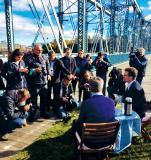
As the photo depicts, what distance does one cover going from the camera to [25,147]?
659 centimetres

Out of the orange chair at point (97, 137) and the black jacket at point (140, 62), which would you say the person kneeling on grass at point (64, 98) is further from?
the orange chair at point (97, 137)

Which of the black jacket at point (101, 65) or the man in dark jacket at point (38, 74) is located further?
the black jacket at point (101, 65)

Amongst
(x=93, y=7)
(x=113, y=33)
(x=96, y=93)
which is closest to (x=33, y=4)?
(x=96, y=93)

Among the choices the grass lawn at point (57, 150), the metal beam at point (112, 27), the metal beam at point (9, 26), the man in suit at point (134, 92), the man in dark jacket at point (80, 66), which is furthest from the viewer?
the metal beam at point (112, 27)

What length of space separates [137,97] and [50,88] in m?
3.68

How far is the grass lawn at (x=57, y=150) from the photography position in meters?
6.06

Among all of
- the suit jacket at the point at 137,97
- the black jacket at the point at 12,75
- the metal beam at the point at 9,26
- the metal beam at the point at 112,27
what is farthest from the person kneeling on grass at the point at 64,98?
the metal beam at the point at 112,27

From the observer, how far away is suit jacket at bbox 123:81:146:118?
630 cm

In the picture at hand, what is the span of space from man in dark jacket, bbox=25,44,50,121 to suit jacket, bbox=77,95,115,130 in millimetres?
3568

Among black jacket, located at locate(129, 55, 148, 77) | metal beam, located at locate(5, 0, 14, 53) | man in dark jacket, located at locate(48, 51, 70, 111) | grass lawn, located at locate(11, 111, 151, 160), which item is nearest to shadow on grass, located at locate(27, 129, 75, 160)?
grass lawn, located at locate(11, 111, 151, 160)

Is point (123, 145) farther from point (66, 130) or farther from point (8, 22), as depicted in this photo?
point (8, 22)

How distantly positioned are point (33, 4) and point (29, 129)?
37.1ft

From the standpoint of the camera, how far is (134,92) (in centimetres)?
631

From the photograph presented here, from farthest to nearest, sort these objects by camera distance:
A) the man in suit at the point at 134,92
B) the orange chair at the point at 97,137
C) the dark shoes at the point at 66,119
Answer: the dark shoes at the point at 66,119
the man in suit at the point at 134,92
the orange chair at the point at 97,137
